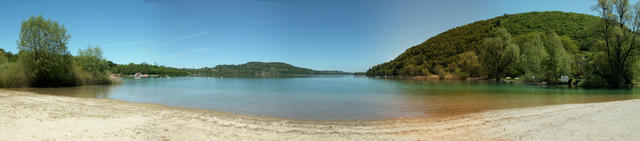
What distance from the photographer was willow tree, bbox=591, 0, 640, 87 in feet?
99.3

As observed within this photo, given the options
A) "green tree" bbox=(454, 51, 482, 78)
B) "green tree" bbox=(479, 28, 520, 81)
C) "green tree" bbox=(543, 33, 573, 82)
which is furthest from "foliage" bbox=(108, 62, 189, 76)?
"green tree" bbox=(543, 33, 573, 82)

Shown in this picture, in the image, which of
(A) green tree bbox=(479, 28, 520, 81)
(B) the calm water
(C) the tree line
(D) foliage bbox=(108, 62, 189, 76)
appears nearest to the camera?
(B) the calm water

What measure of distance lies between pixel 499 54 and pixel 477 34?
56.9m

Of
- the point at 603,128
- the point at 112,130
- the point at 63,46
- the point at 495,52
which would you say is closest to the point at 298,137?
the point at 112,130

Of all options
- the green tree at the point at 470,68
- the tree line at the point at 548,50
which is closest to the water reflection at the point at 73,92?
the tree line at the point at 548,50

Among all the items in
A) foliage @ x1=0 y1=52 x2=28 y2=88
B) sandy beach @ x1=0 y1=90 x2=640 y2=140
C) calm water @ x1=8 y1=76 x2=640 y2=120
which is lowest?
calm water @ x1=8 y1=76 x2=640 y2=120

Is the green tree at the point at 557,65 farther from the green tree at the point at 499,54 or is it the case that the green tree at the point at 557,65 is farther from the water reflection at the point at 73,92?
the water reflection at the point at 73,92

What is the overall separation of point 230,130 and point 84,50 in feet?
149

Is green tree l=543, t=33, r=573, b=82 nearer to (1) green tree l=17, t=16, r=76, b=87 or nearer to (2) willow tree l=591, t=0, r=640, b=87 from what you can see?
(2) willow tree l=591, t=0, r=640, b=87

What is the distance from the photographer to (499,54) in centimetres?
6319

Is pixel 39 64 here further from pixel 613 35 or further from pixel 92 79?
pixel 613 35

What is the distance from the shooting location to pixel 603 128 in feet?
25.7

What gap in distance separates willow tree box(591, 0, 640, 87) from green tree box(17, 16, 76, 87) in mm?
57900

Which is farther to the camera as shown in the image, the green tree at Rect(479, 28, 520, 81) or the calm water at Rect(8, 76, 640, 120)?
the green tree at Rect(479, 28, 520, 81)
